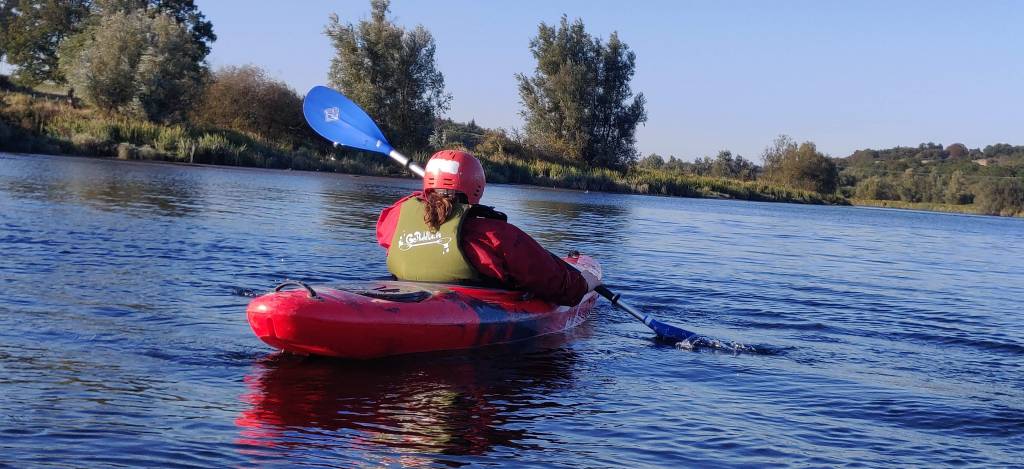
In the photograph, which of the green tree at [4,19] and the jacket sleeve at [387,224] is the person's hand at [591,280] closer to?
the jacket sleeve at [387,224]

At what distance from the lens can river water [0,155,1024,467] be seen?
3826 millimetres

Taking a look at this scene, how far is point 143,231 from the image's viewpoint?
33.6 ft

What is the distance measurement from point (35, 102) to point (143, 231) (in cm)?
2156

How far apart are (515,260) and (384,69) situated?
108 ft

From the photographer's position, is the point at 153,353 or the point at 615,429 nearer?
the point at 615,429

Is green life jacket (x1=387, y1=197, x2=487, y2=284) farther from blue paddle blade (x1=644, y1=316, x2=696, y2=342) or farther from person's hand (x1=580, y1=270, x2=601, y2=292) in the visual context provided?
blue paddle blade (x1=644, y1=316, x2=696, y2=342)

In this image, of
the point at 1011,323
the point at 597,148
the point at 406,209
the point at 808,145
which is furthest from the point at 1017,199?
the point at 406,209

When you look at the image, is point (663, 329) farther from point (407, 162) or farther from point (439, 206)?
point (407, 162)

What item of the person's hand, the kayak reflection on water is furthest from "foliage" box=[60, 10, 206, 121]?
the kayak reflection on water

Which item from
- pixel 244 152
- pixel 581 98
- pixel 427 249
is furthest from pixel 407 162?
pixel 581 98

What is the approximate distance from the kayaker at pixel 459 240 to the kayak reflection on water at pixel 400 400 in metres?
0.50

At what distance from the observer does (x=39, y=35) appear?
41281 millimetres

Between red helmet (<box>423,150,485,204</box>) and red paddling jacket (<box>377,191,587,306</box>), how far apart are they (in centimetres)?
16

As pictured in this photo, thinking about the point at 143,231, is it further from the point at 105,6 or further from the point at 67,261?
the point at 105,6
